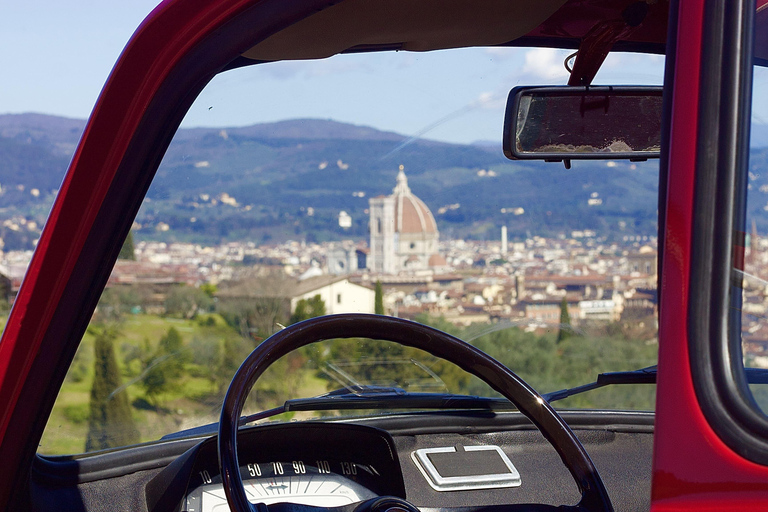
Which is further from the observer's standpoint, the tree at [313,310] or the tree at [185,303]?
the tree at [185,303]

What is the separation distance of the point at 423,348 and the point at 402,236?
9.31m

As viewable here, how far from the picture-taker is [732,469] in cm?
75

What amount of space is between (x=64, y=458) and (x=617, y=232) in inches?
695

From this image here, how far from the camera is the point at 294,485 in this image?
150cm

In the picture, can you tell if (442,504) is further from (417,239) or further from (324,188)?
(324,188)

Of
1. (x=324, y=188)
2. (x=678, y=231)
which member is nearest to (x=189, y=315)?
(x=324, y=188)

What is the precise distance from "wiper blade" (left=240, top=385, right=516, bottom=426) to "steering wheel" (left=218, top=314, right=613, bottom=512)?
458 millimetres

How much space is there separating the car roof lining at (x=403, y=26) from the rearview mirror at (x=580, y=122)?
19 cm

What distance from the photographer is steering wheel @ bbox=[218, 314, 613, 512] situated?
46.0 inches

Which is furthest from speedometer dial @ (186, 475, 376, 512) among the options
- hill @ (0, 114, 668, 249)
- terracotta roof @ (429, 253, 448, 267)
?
terracotta roof @ (429, 253, 448, 267)

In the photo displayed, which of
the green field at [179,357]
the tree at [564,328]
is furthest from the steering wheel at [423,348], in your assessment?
the green field at [179,357]

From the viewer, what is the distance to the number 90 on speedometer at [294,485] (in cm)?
145

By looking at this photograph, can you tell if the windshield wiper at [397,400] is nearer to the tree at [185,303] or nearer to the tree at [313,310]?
the tree at [313,310]

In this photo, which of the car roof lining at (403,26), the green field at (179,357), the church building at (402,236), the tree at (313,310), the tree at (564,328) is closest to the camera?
the car roof lining at (403,26)
